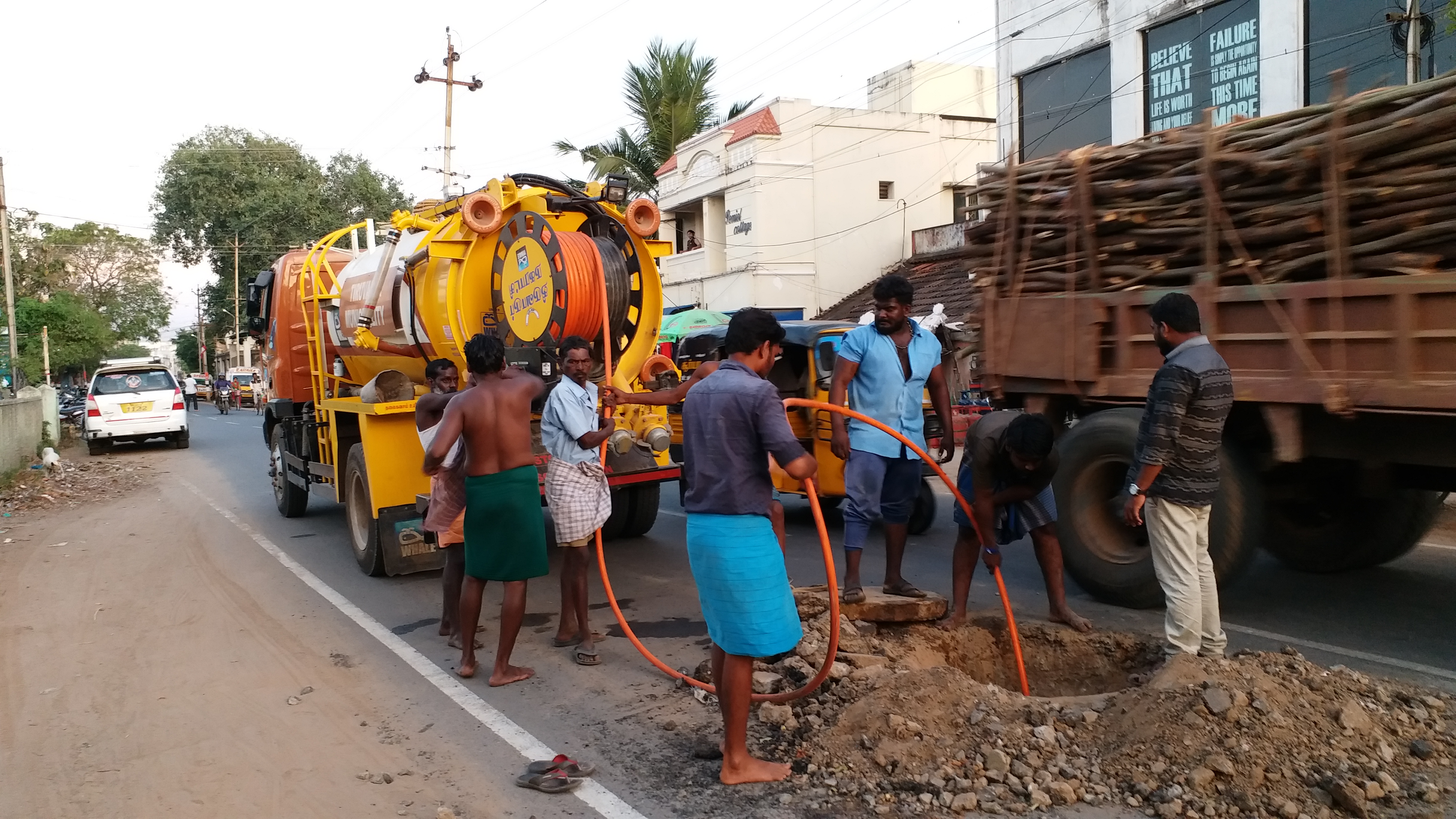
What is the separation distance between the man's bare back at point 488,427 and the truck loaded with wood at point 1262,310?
10.6 feet

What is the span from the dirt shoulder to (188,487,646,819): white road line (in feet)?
1.08

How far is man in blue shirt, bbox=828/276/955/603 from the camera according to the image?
5.44 meters

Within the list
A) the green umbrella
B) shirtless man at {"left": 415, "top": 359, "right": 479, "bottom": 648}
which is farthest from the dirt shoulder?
the green umbrella

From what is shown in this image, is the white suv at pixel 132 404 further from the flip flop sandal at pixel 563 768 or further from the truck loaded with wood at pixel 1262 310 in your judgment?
the flip flop sandal at pixel 563 768

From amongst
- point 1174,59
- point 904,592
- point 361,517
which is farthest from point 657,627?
point 1174,59

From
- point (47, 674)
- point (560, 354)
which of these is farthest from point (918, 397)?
point (47, 674)

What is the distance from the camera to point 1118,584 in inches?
224

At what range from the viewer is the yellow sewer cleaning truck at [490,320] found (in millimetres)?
6668

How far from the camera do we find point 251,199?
1537 inches

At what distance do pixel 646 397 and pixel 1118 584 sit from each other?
3.00 meters

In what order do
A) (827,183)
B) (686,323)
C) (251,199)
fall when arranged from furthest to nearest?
(251,199) < (827,183) < (686,323)

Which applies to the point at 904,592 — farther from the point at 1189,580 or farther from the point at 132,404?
the point at 132,404

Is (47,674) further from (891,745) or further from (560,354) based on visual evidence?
(891,745)

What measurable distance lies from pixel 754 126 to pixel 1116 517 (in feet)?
64.3
